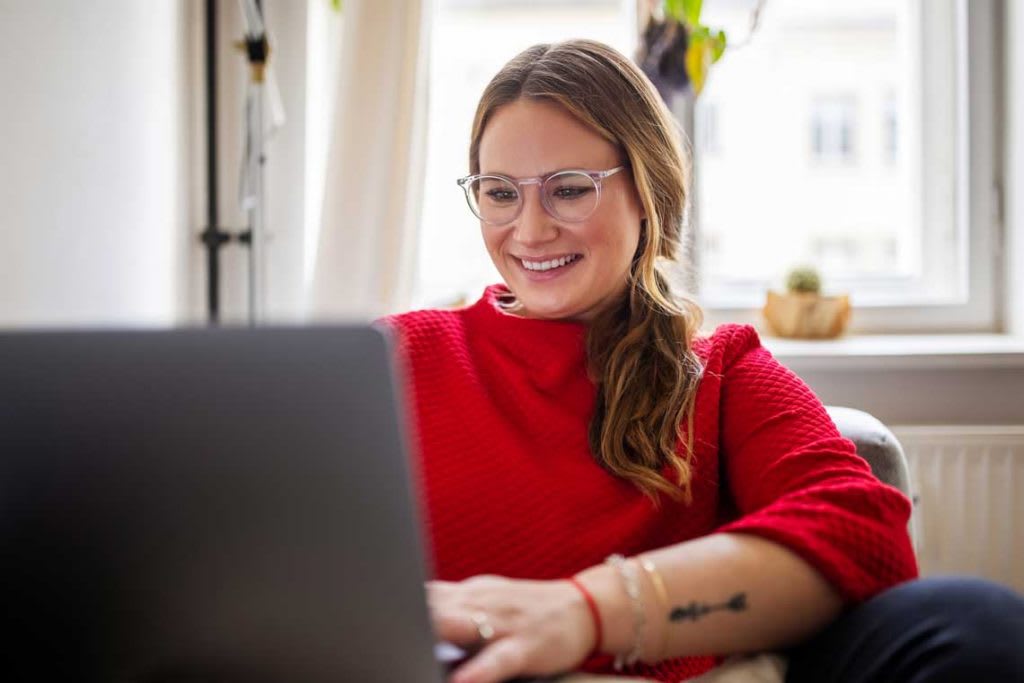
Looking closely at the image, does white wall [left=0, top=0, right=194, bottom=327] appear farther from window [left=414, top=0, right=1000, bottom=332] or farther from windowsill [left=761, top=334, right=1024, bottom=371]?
windowsill [left=761, top=334, right=1024, bottom=371]

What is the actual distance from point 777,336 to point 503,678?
1.58 metres

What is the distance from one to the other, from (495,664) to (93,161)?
1.23 metres

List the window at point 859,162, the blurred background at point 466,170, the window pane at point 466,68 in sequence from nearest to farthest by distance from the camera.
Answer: the blurred background at point 466,170 < the window at point 859,162 < the window pane at point 466,68

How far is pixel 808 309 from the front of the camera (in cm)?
213

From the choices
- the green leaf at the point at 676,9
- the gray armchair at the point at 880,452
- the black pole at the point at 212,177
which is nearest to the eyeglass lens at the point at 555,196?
the gray armchair at the point at 880,452

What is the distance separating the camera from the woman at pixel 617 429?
2.86ft

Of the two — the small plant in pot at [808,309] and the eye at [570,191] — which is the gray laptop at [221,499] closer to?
the eye at [570,191]

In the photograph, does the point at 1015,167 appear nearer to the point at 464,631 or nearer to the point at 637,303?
the point at 637,303

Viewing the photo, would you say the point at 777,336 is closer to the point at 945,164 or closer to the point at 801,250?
the point at 801,250

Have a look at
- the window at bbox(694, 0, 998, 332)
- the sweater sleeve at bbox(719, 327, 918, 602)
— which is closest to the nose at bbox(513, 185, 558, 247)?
the sweater sleeve at bbox(719, 327, 918, 602)

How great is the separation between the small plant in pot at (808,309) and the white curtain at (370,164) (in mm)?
857

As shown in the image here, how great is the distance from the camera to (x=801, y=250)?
237 centimetres

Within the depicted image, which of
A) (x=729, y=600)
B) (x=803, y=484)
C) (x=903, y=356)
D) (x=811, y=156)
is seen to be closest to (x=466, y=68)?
(x=811, y=156)

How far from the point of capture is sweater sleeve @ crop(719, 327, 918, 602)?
88cm
